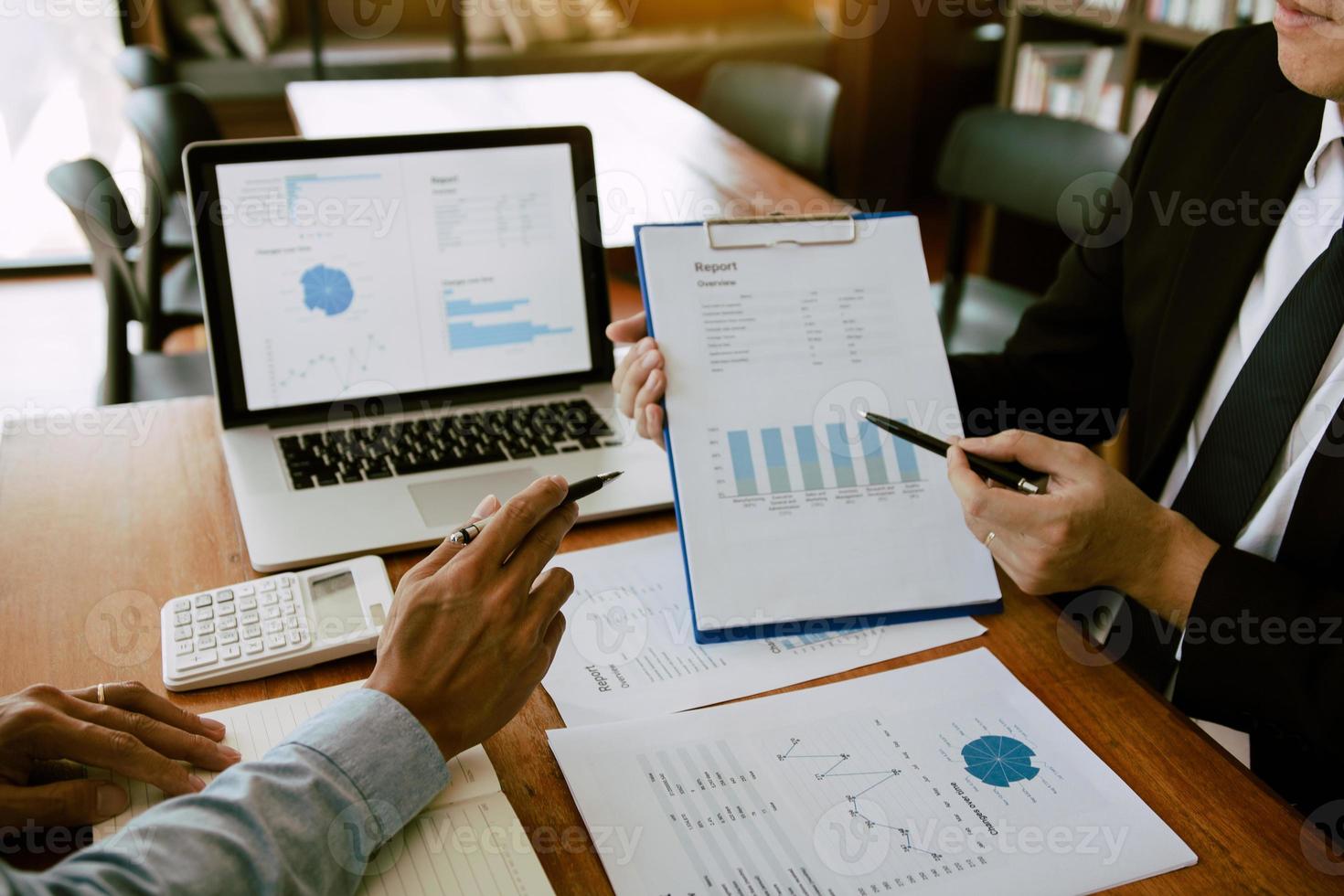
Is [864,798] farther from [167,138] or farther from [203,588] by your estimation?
[167,138]

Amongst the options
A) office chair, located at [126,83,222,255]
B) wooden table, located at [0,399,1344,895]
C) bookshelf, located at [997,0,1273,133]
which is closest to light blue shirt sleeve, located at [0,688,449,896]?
wooden table, located at [0,399,1344,895]

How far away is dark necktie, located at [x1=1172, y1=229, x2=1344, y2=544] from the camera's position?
1.02 meters

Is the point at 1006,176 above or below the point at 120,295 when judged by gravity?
above

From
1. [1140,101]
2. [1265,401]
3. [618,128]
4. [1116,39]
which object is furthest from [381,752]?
[1116,39]

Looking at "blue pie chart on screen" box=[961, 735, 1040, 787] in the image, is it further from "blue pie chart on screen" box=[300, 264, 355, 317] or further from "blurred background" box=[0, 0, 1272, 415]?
"blurred background" box=[0, 0, 1272, 415]

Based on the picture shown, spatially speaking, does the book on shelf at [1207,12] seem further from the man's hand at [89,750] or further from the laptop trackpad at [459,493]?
the man's hand at [89,750]

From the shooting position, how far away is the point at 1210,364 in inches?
45.4

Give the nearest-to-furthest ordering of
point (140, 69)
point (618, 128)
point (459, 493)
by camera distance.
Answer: point (459, 493)
point (618, 128)
point (140, 69)

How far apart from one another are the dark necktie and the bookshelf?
7.38 ft

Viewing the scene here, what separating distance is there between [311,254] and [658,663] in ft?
2.04

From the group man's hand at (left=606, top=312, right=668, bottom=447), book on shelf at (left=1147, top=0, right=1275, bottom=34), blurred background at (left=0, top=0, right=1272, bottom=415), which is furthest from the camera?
book on shelf at (left=1147, top=0, right=1275, bottom=34)

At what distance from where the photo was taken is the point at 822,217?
1.07 metres

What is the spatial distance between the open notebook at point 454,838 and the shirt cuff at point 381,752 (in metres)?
0.02

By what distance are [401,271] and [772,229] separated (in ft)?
1.45
